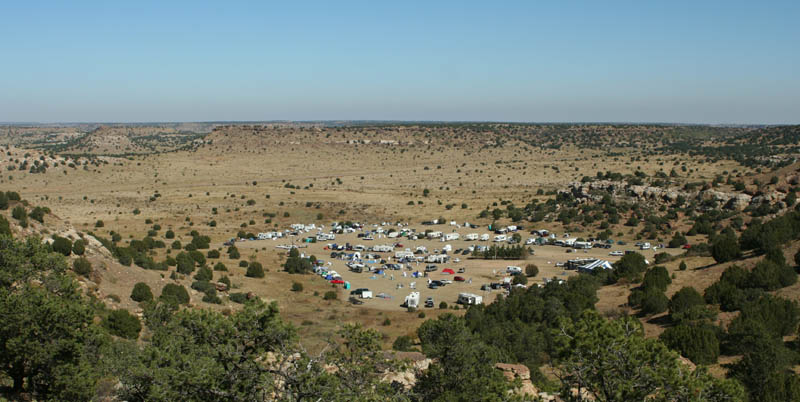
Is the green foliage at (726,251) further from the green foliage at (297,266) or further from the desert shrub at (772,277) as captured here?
the green foliage at (297,266)

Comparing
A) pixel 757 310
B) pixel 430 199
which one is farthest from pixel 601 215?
pixel 757 310

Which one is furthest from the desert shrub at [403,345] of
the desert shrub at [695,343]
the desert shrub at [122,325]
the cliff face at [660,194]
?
the cliff face at [660,194]

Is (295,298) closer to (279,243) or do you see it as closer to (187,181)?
(279,243)

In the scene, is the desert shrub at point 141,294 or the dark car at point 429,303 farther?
the dark car at point 429,303

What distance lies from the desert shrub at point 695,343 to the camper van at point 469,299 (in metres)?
20.5

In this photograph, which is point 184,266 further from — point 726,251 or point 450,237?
point 726,251

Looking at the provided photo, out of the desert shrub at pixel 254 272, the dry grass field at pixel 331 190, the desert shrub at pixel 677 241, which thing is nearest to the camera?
the dry grass field at pixel 331 190

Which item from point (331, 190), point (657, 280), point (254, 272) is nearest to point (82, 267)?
point (254, 272)

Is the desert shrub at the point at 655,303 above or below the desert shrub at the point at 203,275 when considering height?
above

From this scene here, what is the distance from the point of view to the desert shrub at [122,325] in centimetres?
2370

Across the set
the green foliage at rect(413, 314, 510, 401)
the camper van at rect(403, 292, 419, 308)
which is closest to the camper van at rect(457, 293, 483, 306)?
the camper van at rect(403, 292, 419, 308)

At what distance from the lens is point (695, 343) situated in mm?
21828

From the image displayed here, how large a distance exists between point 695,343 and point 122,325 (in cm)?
2338

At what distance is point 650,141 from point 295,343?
193744mm
